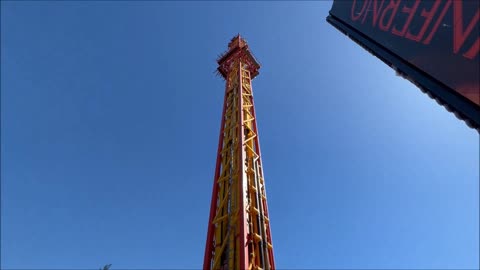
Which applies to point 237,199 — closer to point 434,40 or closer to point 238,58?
point 434,40

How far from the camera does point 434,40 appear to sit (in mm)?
6676

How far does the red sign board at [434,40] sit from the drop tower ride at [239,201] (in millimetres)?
5823

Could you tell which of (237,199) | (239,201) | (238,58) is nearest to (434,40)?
(239,201)

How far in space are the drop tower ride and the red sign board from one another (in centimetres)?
582

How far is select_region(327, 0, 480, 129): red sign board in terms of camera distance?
225 inches

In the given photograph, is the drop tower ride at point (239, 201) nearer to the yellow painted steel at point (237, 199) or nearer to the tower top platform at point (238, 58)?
the yellow painted steel at point (237, 199)

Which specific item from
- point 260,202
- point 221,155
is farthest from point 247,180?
point 221,155

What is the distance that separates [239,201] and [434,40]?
22.1ft

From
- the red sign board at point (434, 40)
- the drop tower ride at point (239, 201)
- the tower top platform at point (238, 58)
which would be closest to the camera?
the red sign board at point (434, 40)

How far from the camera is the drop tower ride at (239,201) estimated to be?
838cm

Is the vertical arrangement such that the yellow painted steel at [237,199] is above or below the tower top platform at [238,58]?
below

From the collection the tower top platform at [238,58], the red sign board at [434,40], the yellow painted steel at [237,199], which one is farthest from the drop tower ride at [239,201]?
the red sign board at [434,40]

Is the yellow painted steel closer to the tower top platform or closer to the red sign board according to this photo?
the tower top platform

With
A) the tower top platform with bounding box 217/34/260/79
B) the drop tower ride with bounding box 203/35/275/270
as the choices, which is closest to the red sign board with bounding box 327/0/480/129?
the drop tower ride with bounding box 203/35/275/270
